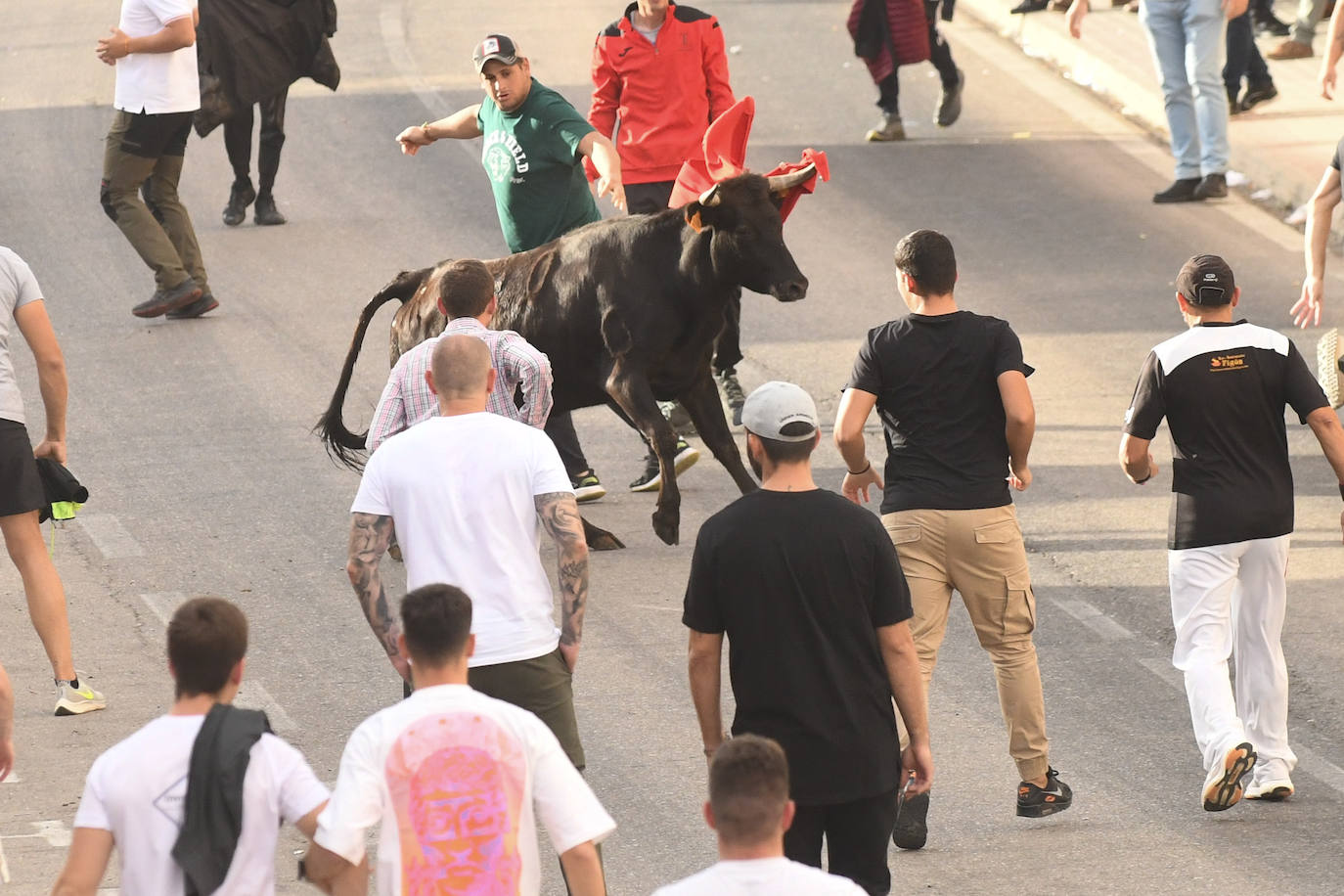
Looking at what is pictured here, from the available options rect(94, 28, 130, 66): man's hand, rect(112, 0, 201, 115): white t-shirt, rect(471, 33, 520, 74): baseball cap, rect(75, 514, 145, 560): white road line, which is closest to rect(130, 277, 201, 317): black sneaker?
rect(112, 0, 201, 115): white t-shirt

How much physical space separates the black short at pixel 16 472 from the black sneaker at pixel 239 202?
7.81 m

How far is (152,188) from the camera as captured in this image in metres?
12.5

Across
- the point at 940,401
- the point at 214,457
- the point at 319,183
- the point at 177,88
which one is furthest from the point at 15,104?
the point at 940,401

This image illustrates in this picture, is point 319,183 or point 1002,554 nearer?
point 1002,554

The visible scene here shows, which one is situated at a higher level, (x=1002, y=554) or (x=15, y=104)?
(x=1002, y=554)

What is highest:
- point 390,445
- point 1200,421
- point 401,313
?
point 390,445

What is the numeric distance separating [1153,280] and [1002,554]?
7.40 m

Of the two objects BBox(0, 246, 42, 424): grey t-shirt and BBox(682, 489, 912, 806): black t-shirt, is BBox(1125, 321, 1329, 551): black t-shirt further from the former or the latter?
BBox(0, 246, 42, 424): grey t-shirt

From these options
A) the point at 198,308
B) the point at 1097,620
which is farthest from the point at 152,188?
the point at 1097,620

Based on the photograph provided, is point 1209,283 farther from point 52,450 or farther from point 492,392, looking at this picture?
point 52,450

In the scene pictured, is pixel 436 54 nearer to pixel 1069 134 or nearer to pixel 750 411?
pixel 1069 134

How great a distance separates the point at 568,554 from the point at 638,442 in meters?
5.67

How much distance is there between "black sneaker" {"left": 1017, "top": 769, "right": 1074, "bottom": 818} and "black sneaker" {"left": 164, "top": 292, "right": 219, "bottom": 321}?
7.64 metres

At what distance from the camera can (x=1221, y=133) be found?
49.3ft
